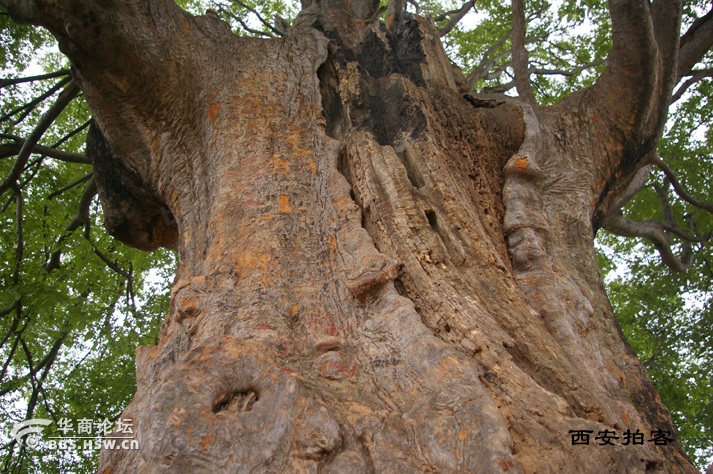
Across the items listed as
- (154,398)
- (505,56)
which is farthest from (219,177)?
(505,56)

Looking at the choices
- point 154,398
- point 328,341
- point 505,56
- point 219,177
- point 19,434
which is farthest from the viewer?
point 505,56

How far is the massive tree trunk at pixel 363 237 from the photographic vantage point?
67.3 inches

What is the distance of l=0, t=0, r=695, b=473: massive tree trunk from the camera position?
1.71m

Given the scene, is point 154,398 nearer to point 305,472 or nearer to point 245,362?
point 245,362

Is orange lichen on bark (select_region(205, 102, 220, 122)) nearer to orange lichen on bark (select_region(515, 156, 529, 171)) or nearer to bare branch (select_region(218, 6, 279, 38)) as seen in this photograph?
orange lichen on bark (select_region(515, 156, 529, 171))

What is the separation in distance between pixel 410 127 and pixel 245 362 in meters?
1.93

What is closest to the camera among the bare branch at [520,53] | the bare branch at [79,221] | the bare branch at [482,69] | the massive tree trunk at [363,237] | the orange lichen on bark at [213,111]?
the massive tree trunk at [363,237]

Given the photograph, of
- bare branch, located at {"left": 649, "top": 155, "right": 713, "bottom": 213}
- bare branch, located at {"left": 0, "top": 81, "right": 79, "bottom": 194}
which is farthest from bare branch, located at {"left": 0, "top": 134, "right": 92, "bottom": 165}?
bare branch, located at {"left": 649, "top": 155, "right": 713, "bottom": 213}

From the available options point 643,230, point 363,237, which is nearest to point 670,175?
point 643,230

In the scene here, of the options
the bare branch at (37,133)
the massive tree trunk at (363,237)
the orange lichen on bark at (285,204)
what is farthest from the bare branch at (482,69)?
the orange lichen on bark at (285,204)

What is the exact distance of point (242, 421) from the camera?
66.3 inches

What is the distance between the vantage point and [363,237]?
2500 mm

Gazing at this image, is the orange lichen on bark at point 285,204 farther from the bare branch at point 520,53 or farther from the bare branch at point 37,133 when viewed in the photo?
the bare branch at point 520,53

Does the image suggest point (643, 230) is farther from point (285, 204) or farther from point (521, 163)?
point (285, 204)
